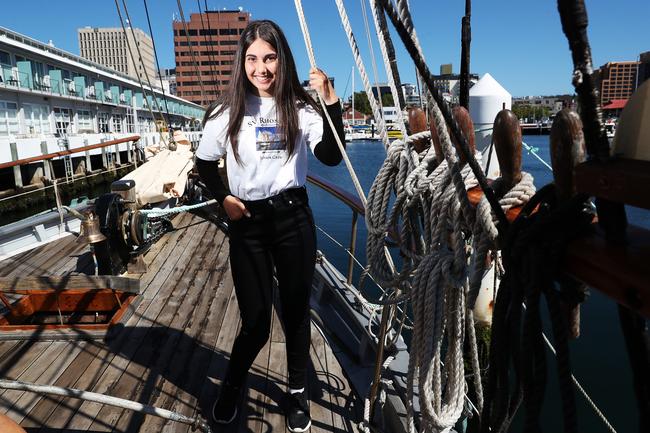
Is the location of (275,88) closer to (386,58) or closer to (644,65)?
(386,58)

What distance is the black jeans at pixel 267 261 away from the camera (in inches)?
62.6

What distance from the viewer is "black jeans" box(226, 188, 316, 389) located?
1589 mm

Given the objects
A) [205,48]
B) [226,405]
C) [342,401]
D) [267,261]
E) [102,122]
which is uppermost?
[205,48]

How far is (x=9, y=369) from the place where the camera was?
219 centimetres

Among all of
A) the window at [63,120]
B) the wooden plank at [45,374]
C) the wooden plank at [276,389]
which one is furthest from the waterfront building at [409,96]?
the window at [63,120]

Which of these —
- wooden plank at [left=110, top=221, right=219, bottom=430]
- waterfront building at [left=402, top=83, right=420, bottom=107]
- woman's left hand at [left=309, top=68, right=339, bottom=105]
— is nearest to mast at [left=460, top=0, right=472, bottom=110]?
waterfront building at [left=402, top=83, right=420, bottom=107]

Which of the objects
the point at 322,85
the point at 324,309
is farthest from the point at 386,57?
the point at 324,309

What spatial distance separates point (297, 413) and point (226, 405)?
0.28 m

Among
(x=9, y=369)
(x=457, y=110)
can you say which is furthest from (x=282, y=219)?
(x=9, y=369)

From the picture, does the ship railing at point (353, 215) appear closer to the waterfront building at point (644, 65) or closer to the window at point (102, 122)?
the waterfront building at point (644, 65)

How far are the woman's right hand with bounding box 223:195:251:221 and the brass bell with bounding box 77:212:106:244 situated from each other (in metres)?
1.78

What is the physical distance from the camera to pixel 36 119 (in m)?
22.1

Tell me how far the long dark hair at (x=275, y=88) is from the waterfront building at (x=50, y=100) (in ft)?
44.9

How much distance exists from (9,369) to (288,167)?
1764 mm
